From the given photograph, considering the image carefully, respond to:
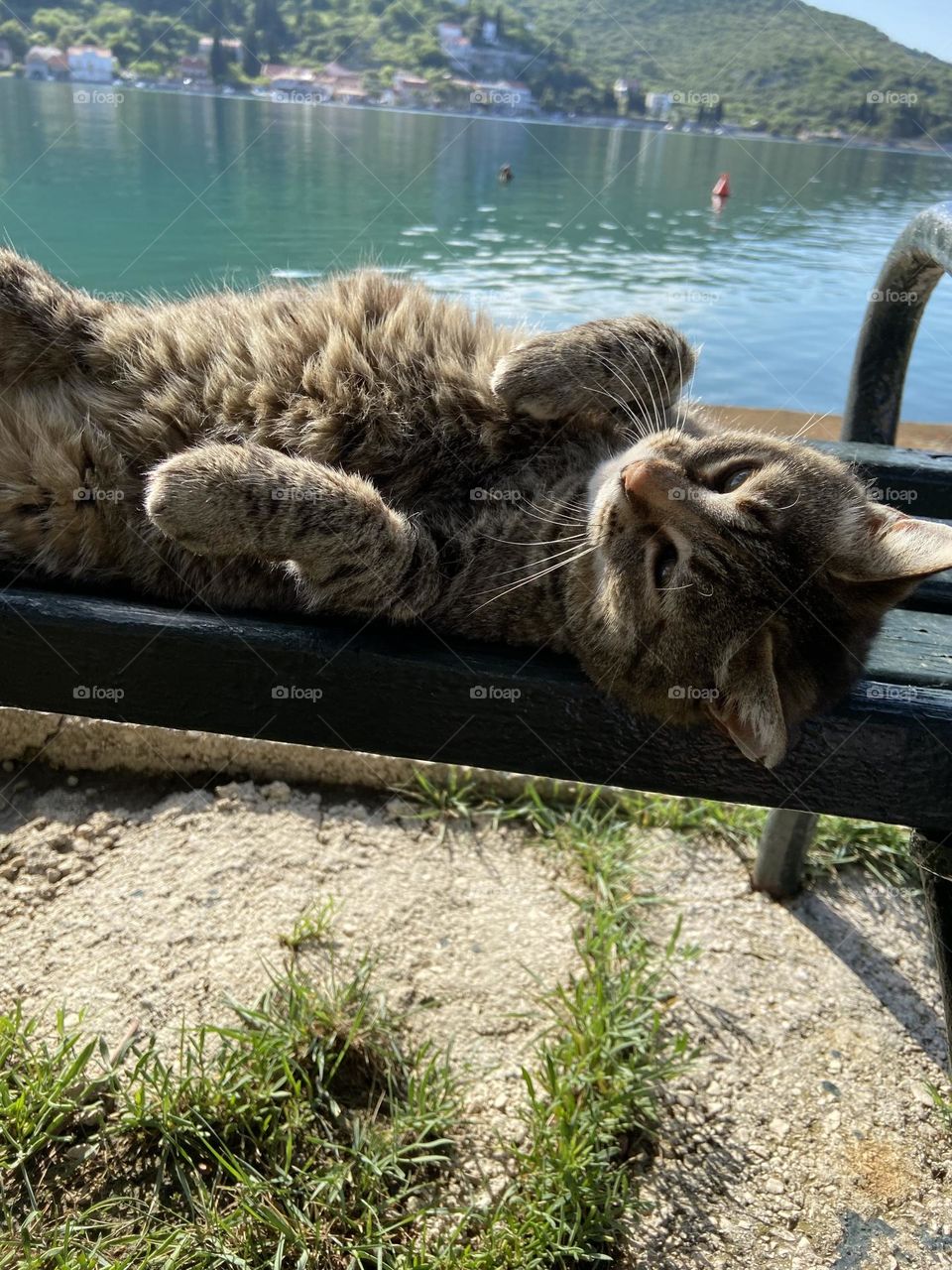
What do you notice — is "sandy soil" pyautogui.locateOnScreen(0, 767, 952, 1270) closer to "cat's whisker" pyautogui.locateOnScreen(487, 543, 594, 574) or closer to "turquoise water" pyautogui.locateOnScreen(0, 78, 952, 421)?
"cat's whisker" pyautogui.locateOnScreen(487, 543, 594, 574)

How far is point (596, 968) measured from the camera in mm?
2328

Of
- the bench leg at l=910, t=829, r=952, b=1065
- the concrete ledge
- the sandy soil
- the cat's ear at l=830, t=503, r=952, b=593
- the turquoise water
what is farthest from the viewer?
the turquoise water

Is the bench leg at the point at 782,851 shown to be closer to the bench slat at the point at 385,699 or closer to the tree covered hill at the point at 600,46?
the bench slat at the point at 385,699

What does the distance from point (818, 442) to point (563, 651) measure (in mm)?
960

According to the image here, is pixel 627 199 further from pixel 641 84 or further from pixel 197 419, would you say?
pixel 197 419

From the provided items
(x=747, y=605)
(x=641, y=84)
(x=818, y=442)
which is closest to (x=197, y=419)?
(x=747, y=605)

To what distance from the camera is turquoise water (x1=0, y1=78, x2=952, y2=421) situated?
4.80m

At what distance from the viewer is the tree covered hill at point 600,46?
572cm

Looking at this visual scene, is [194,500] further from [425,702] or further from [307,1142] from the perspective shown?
[307,1142]

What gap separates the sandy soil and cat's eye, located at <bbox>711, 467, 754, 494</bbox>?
1.38 m

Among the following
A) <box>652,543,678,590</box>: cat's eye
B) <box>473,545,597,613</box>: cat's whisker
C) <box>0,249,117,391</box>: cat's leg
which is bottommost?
<box>473,545,597,613</box>: cat's whisker

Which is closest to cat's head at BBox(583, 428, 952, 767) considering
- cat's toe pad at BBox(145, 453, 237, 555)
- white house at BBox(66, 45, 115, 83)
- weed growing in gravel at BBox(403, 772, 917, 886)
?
cat's toe pad at BBox(145, 453, 237, 555)

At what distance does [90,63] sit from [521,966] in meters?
6.38

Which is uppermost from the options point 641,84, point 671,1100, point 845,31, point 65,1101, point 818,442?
point 845,31
